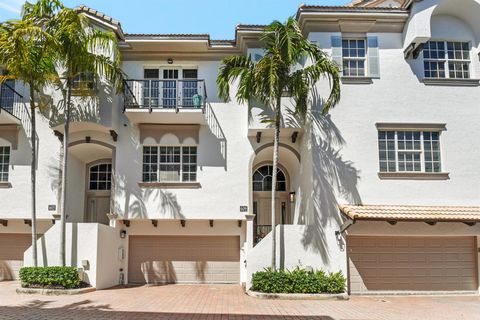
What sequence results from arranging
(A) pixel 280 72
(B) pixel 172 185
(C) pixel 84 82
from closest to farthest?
(A) pixel 280 72 < (C) pixel 84 82 < (B) pixel 172 185

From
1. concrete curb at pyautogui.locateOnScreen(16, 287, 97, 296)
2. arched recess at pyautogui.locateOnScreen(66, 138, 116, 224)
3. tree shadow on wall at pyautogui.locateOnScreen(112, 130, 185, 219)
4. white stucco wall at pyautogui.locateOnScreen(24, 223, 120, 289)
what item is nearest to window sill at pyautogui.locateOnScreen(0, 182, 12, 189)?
arched recess at pyautogui.locateOnScreen(66, 138, 116, 224)

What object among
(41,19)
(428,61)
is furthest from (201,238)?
(428,61)

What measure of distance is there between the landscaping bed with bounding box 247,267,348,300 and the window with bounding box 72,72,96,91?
9.16 metres

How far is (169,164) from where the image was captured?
1783cm

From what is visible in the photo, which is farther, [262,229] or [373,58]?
[262,229]

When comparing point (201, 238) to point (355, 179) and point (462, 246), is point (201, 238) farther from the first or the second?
point (462, 246)

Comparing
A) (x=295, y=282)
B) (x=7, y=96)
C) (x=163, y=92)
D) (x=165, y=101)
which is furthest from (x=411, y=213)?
(x=7, y=96)

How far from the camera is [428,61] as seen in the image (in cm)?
1662

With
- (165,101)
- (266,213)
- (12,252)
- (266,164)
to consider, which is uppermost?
(165,101)

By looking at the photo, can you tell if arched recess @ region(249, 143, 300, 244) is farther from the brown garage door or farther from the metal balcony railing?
the metal balcony railing

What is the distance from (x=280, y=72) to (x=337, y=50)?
2890 millimetres

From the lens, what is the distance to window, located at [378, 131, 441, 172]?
15.9m

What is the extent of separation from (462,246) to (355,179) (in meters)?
4.43

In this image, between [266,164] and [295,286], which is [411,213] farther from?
[266,164]
